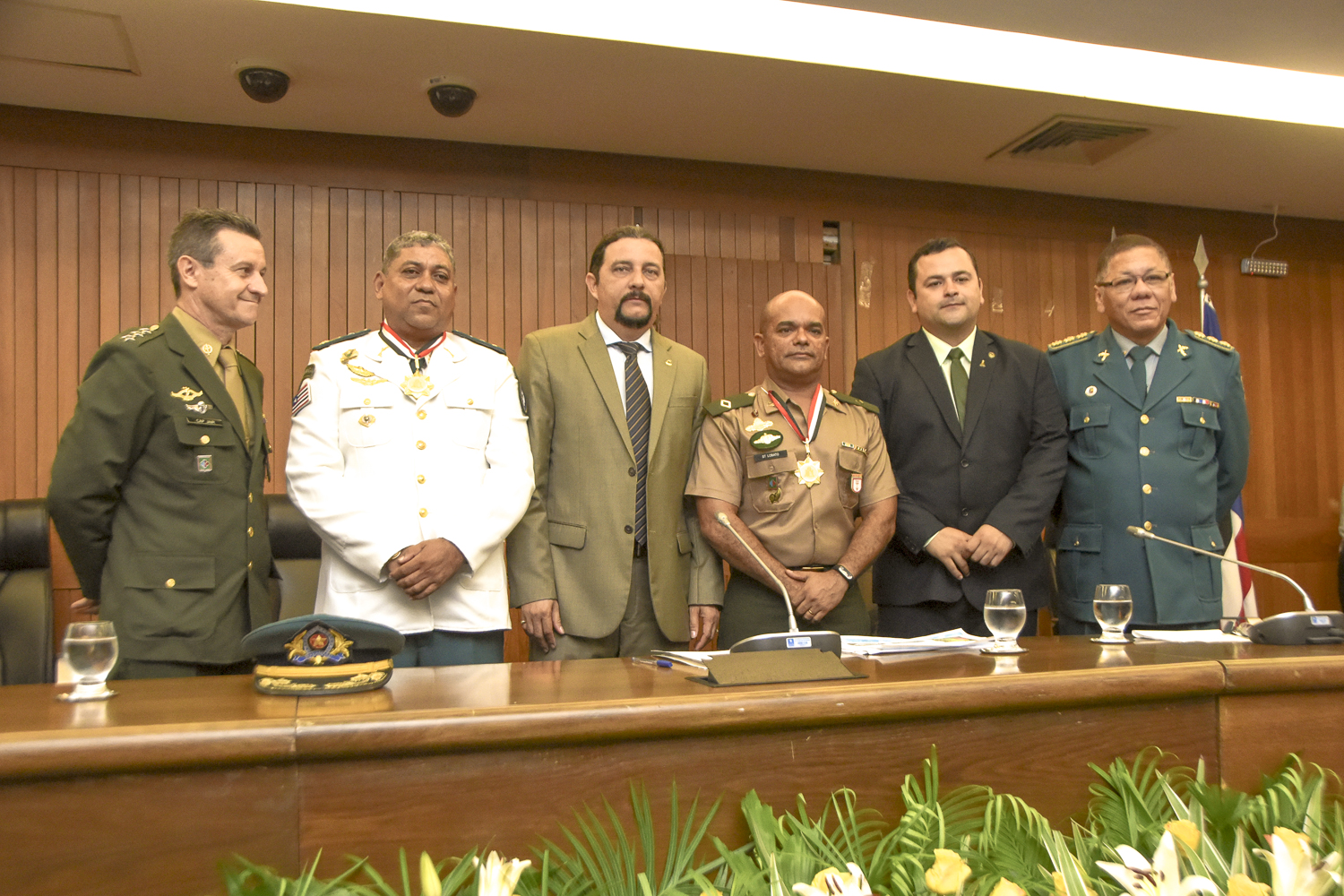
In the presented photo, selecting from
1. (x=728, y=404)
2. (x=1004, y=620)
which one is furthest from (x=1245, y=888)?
(x=728, y=404)

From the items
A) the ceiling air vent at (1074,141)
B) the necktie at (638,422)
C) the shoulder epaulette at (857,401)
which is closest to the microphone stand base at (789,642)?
the necktie at (638,422)

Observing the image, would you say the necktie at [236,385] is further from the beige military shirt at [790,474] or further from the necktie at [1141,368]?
the necktie at [1141,368]

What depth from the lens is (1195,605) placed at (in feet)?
8.90

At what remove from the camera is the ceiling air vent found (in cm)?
479

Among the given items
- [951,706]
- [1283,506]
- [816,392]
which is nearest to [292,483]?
[816,392]

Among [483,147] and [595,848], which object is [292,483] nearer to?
[595,848]

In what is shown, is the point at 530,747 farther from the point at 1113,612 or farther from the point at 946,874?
the point at 1113,612

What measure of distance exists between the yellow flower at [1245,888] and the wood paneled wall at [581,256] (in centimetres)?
433

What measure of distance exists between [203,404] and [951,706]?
5.98ft

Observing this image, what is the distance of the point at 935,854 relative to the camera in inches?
42.6

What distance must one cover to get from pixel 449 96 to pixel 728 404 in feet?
7.13

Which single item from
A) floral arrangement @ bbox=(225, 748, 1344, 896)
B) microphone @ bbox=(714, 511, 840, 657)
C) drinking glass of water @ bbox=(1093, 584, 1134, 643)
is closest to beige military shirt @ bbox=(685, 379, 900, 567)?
drinking glass of water @ bbox=(1093, 584, 1134, 643)

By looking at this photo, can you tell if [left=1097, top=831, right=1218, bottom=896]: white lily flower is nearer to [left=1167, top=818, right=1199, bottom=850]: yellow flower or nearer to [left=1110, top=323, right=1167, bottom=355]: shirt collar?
[left=1167, top=818, right=1199, bottom=850]: yellow flower

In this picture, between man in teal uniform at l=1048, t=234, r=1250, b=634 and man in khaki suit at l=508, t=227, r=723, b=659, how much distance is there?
3.34 feet
